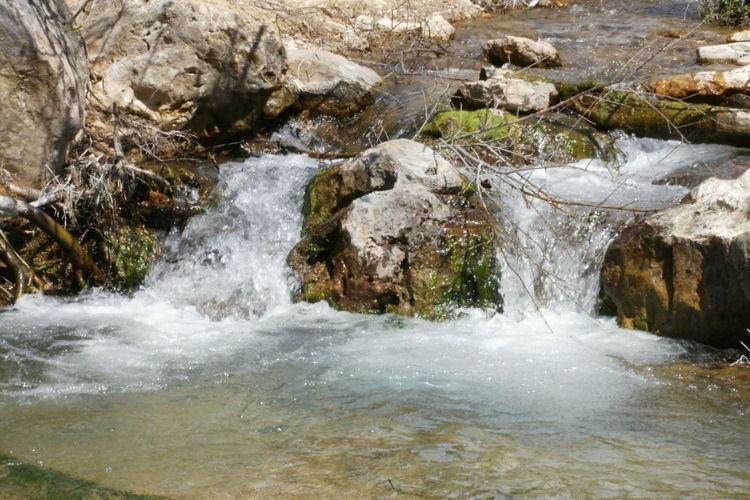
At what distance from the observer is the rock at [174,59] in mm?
8227

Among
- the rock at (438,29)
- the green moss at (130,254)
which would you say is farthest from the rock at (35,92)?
the rock at (438,29)

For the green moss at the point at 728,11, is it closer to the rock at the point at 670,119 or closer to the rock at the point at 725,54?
the rock at the point at 725,54

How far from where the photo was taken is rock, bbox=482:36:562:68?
10742mm

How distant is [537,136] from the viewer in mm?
8305

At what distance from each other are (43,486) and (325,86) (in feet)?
21.7

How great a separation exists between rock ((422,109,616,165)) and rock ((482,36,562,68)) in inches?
95.4

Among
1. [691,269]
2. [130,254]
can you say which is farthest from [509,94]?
[130,254]

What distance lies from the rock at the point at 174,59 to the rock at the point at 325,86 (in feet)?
2.69

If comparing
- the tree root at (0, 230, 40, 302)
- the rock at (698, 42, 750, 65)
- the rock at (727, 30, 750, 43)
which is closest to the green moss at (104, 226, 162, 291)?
the tree root at (0, 230, 40, 302)

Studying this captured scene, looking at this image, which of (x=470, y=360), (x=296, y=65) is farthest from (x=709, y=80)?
(x=470, y=360)

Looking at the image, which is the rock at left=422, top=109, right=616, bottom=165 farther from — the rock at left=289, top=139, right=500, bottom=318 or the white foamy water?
the rock at left=289, top=139, right=500, bottom=318

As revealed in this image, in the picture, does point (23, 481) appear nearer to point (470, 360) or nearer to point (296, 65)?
point (470, 360)

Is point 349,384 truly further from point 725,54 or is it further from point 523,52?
point 725,54

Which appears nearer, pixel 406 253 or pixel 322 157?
pixel 406 253
